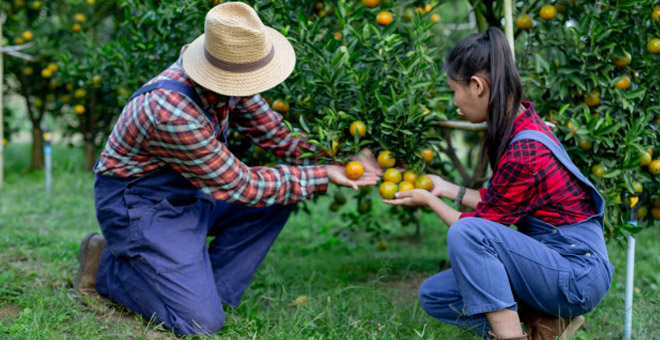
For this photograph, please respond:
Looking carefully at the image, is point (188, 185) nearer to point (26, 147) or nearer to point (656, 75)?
point (656, 75)

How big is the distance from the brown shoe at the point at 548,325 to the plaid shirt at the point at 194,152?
101 cm

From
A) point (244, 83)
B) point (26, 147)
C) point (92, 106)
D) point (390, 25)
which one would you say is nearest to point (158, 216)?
point (244, 83)

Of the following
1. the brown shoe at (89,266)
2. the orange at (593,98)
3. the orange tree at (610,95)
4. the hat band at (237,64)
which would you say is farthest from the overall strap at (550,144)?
the brown shoe at (89,266)

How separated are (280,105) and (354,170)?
59 cm

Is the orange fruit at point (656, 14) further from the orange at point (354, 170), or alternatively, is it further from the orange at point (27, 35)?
the orange at point (27, 35)

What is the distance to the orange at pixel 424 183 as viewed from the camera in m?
2.48

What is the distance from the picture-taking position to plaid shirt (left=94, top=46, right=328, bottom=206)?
230 centimetres

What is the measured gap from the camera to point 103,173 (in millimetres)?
2566

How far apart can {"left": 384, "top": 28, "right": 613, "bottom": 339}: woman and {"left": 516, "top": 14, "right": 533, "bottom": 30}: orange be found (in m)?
0.80

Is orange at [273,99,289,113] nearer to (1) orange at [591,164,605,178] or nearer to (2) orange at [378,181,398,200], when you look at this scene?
(2) orange at [378,181,398,200]

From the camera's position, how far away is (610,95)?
2.57 meters

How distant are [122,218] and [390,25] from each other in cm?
145

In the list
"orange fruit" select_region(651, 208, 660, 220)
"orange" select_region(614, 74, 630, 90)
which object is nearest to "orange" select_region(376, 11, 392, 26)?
"orange" select_region(614, 74, 630, 90)

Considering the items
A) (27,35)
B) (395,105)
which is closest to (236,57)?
(395,105)
